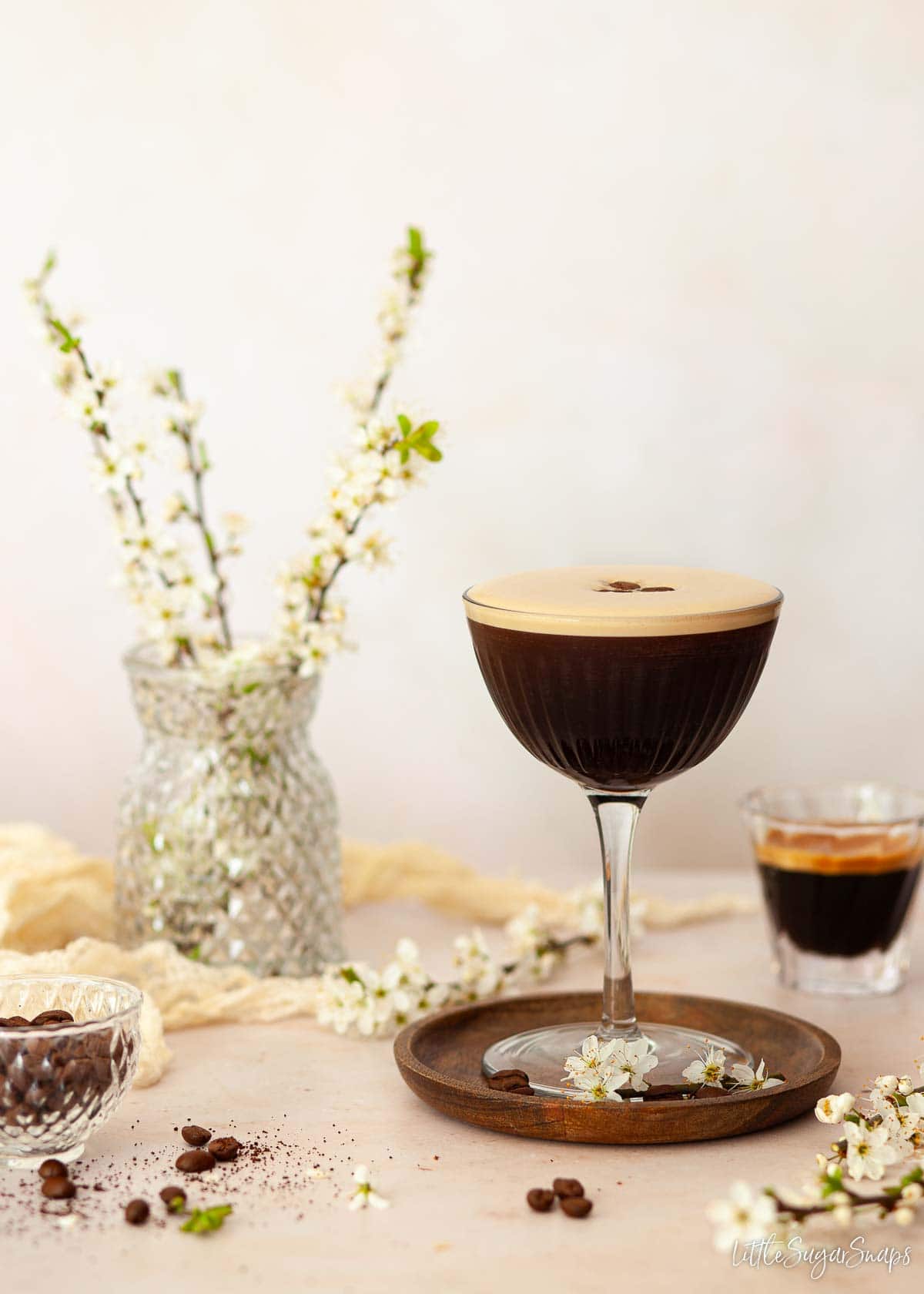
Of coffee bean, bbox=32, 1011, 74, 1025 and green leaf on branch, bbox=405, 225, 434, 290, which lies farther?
green leaf on branch, bbox=405, 225, 434, 290

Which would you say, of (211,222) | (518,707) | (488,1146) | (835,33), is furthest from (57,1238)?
(835,33)

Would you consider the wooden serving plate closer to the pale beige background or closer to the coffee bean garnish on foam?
the coffee bean garnish on foam

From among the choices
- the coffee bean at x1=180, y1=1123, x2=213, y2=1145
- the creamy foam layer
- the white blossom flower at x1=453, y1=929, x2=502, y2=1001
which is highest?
the creamy foam layer

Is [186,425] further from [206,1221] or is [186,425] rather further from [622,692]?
[206,1221]

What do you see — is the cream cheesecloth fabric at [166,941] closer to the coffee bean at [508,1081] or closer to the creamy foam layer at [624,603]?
the coffee bean at [508,1081]

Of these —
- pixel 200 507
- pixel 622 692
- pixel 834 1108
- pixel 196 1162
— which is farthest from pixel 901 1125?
pixel 200 507

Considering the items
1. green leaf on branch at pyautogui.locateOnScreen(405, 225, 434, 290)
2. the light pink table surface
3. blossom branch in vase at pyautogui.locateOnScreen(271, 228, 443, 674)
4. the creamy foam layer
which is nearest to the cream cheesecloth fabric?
the light pink table surface
